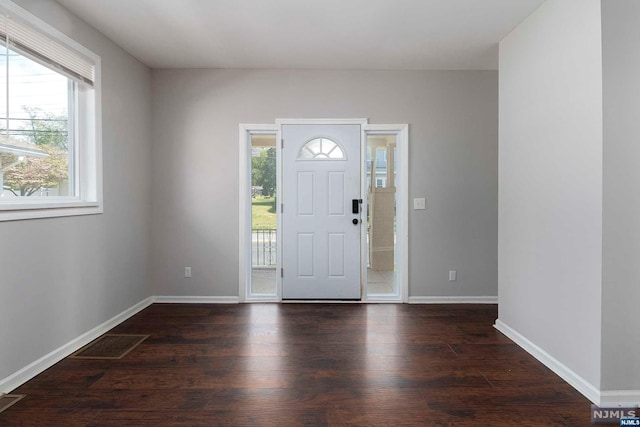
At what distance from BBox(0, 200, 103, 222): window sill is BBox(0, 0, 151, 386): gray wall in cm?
5

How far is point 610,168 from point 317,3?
221 centimetres

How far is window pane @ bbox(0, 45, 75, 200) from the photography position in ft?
7.93

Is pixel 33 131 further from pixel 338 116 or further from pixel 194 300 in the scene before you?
pixel 338 116

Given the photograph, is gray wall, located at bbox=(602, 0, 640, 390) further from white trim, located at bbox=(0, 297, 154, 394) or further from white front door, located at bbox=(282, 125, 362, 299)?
white trim, located at bbox=(0, 297, 154, 394)

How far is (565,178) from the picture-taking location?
2494 mm

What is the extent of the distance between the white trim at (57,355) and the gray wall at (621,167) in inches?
141

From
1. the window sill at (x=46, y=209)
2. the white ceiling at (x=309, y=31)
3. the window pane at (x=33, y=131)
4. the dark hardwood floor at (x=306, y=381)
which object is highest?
the white ceiling at (x=309, y=31)

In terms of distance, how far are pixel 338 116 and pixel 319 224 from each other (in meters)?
1.25

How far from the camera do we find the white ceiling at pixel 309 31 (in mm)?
2832

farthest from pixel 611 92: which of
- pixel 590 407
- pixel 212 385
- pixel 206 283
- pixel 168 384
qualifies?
pixel 206 283

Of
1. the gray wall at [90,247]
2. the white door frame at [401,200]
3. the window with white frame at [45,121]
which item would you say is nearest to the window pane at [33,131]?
the window with white frame at [45,121]

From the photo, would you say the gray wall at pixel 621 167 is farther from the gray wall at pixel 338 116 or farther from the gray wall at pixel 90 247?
the gray wall at pixel 90 247

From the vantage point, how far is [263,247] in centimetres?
494

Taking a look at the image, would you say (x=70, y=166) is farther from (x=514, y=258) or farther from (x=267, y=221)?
(x=514, y=258)
